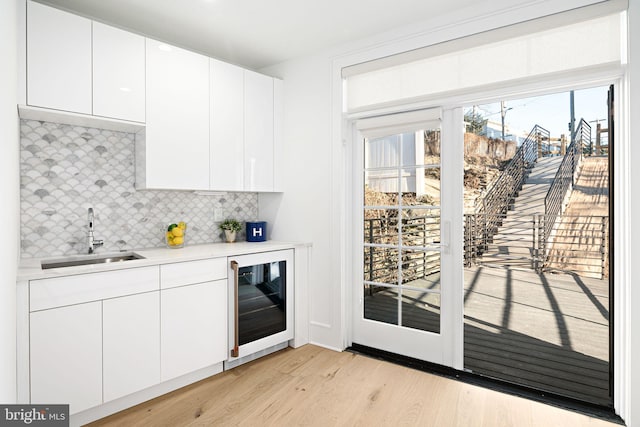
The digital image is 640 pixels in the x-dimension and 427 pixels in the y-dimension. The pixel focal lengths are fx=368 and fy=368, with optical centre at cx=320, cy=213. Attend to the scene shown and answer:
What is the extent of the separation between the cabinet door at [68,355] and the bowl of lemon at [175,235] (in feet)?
2.82

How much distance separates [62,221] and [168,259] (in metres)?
0.81

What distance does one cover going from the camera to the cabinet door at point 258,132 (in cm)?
324

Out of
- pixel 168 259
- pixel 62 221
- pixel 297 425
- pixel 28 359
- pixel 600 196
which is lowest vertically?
pixel 297 425

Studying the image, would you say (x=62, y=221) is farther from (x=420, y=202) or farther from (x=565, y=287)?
(x=565, y=287)

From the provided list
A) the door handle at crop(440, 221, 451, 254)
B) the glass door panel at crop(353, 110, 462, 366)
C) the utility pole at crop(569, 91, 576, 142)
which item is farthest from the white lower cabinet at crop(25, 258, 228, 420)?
the utility pole at crop(569, 91, 576, 142)

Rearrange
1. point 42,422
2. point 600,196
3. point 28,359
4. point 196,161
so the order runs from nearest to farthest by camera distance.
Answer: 1. point 42,422
2. point 28,359
3. point 600,196
4. point 196,161

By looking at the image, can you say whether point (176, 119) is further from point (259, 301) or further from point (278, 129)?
point (259, 301)

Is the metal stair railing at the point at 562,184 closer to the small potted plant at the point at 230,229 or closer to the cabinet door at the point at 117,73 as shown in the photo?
the small potted plant at the point at 230,229

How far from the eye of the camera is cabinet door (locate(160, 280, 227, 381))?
7.98ft

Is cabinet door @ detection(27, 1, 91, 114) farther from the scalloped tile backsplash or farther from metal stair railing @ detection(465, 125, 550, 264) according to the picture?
metal stair railing @ detection(465, 125, 550, 264)

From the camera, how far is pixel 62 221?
2516 millimetres

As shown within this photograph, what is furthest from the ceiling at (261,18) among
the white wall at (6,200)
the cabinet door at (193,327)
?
the cabinet door at (193,327)

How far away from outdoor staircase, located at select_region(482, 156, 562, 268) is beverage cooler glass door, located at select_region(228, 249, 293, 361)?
1.87m

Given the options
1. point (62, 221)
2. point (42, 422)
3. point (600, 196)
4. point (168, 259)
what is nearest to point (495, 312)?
point (600, 196)
